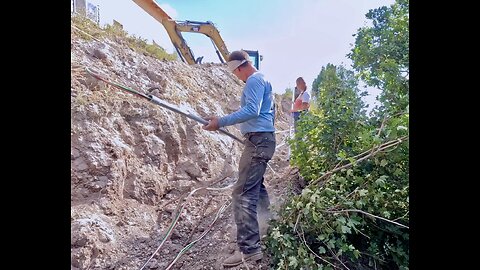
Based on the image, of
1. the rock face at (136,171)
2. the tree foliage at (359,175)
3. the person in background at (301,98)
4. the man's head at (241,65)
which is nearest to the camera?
the tree foliage at (359,175)

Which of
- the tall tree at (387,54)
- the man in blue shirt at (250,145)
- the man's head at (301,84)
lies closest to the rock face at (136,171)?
the man in blue shirt at (250,145)

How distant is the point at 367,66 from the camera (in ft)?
11.7

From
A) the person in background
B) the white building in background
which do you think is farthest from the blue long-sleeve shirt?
the white building in background

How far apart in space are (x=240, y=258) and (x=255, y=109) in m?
1.19

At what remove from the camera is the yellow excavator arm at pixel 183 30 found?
25.8 feet

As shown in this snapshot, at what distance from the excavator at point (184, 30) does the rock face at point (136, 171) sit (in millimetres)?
2172

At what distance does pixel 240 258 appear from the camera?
2.76 meters

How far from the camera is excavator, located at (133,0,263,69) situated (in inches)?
309

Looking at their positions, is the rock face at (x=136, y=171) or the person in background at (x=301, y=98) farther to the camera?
the person in background at (x=301, y=98)

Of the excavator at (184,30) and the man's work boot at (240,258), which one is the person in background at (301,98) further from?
the man's work boot at (240,258)

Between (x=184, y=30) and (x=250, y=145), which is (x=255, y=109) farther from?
(x=184, y=30)

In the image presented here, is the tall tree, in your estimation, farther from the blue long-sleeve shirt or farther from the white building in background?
the white building in background
